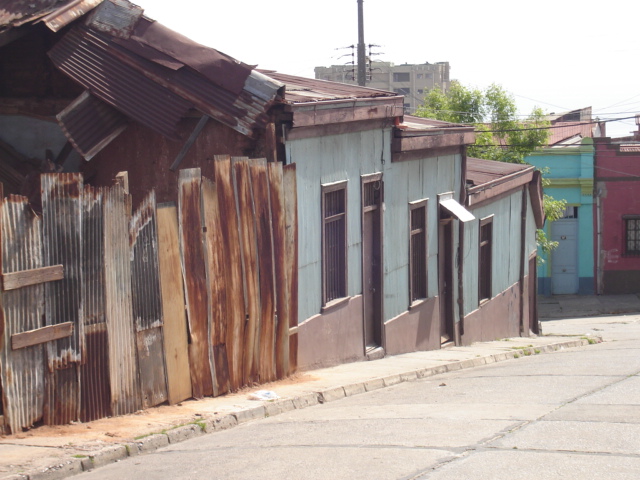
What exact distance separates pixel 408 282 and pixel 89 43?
6.38 m

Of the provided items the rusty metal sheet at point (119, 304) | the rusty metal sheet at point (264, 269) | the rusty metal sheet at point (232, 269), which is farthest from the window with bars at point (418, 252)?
the rusty metal sheet at point (119, 304)

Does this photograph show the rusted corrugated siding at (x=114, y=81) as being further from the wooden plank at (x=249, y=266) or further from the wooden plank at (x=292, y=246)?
the wooden plank at (x=292, y=246)

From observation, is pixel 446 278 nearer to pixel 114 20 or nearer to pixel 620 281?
pixel 114 20

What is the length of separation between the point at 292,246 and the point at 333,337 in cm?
197

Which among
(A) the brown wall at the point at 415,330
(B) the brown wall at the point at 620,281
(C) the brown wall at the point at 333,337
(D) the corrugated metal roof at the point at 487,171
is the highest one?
(D) the corrugated metal roof at the point at 487,171

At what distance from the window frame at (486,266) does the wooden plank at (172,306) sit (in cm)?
1088

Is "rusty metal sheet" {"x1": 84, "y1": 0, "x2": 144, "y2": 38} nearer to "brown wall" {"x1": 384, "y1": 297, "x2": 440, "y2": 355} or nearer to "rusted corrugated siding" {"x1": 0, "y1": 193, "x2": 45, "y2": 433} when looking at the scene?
"rusted corrugated siding" {"x1": 0, "y1": 193, "x2": 45, "y2": 433}

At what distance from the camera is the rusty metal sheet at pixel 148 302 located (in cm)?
784

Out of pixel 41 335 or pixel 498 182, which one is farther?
pixel 498 182

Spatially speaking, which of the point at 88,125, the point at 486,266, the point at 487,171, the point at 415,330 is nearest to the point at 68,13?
the point at 88,125

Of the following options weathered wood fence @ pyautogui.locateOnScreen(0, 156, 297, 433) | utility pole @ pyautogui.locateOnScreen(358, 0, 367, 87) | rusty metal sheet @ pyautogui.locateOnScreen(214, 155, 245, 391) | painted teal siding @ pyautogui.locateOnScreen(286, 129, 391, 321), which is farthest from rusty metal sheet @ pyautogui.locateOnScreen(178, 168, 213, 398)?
utility pole @ pyautogui.locateOnScreen(358, 0, 367, 87)

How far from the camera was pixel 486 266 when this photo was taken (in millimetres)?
18828

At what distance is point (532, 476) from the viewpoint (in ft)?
18.8

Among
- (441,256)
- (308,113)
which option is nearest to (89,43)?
(308,113)
